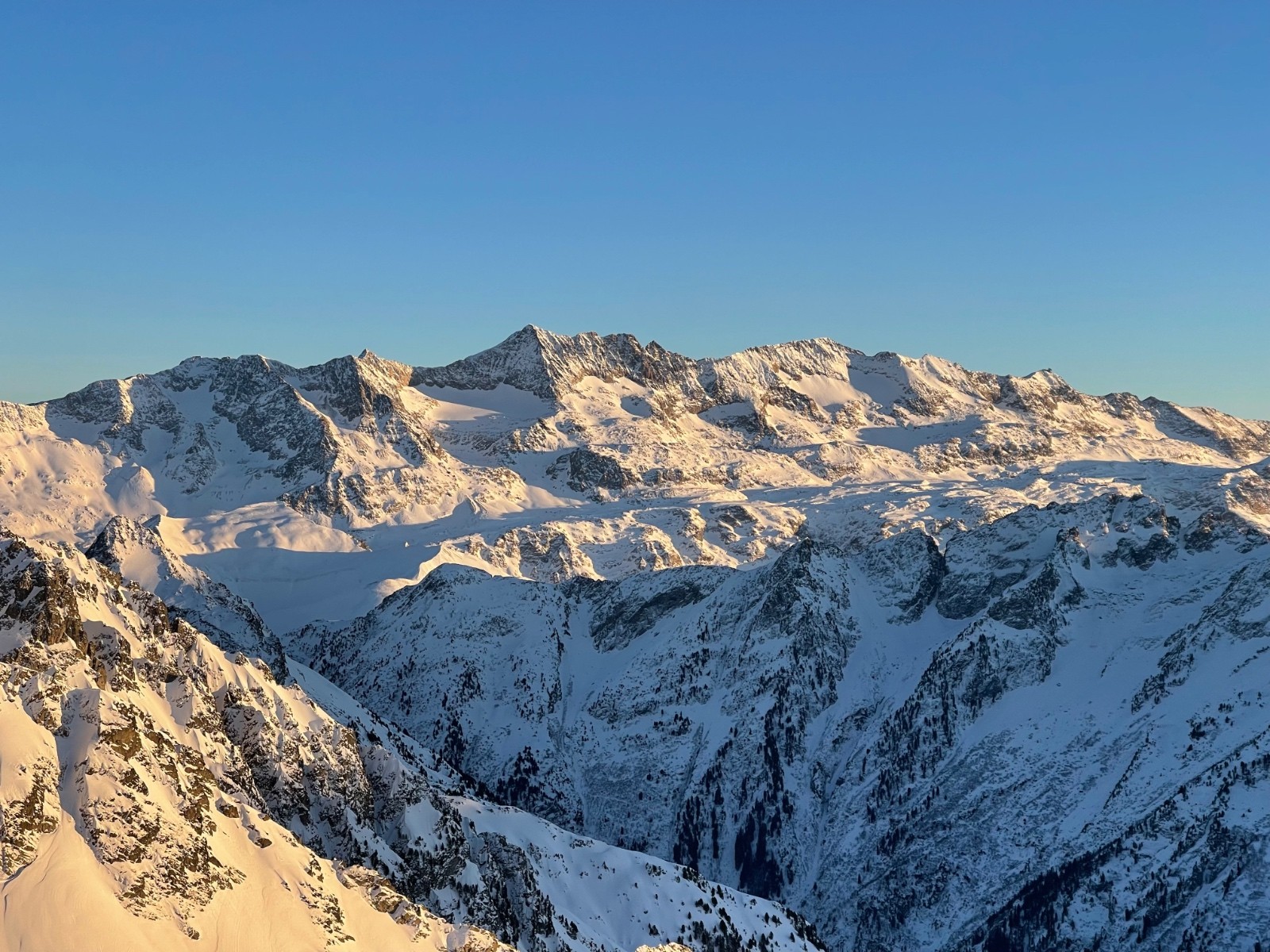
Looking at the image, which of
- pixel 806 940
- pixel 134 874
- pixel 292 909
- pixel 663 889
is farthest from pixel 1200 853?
pixel 134 874

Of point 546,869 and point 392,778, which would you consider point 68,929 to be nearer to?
point 392,778

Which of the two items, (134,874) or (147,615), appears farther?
(147,615)

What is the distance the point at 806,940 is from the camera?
193 m

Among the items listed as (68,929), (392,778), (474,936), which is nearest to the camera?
(68,929)

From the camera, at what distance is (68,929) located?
Answer: 9269 cm

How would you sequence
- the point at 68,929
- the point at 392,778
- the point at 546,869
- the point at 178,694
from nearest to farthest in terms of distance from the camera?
the point at 68,929
the point at 178,694
the point at 392,778
the point at 546,869

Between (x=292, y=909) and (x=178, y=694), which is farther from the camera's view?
(x=178, y=694)

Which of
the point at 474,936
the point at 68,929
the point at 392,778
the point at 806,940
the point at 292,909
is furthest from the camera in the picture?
the point at 806,940

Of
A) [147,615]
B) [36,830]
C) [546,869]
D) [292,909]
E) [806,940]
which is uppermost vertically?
[147,615]

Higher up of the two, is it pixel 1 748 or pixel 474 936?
pixel 1 748

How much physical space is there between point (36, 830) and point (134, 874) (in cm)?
805

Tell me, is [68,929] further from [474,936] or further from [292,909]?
[474,936]

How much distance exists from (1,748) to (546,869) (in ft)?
310

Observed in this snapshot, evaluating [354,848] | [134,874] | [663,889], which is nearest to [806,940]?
[663,889]
